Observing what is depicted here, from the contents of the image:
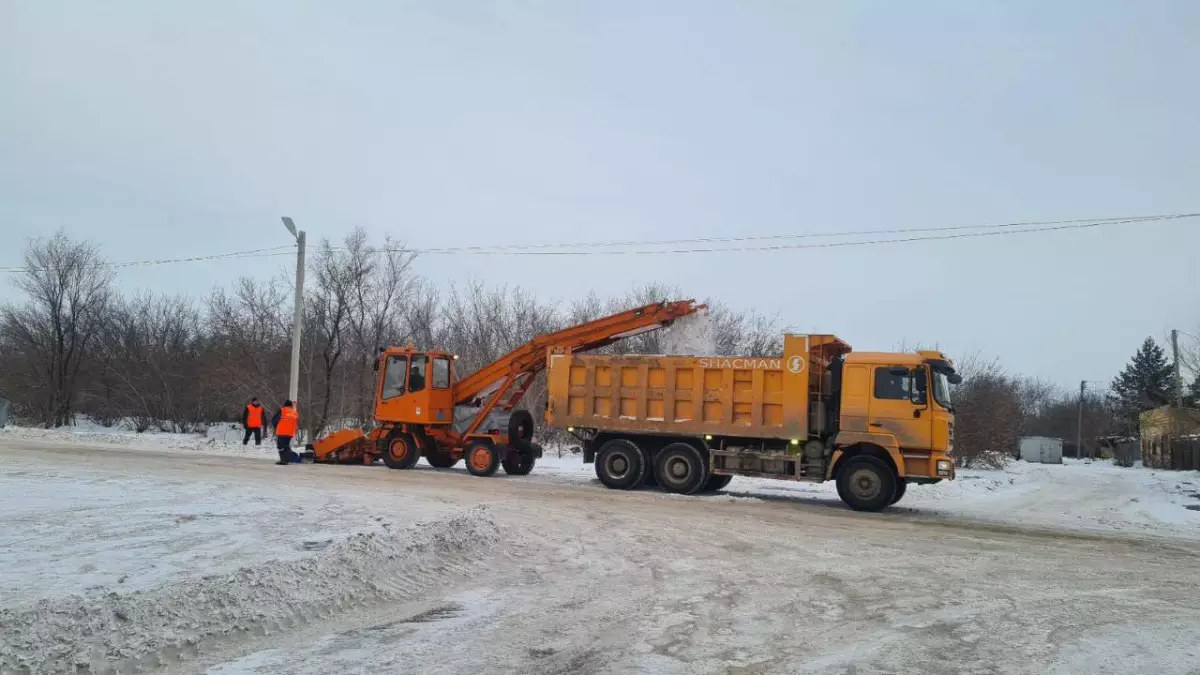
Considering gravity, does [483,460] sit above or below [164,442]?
above

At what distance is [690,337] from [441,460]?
25.1 ft

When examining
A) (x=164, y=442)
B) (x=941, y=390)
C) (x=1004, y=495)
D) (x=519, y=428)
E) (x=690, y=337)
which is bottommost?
(x=164, y=442)

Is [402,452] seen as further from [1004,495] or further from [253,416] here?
[1004,495]

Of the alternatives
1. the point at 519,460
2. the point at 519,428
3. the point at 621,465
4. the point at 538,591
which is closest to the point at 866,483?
the point at 621,465

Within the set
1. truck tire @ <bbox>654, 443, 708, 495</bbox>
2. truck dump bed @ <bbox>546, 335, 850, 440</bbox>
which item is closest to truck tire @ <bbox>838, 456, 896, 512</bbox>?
truck dump bed @ <bbox>546, 335, 850, 440</bbox>

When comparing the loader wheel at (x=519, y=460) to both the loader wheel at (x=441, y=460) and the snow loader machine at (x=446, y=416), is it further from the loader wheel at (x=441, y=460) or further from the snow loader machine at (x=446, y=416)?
the loader wheel at (x=441, y=460)

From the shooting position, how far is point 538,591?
7.45m

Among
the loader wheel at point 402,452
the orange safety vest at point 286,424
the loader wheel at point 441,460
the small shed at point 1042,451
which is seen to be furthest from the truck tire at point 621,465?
the small shed at point 1042,451

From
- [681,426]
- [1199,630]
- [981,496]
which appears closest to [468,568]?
[1199,630]

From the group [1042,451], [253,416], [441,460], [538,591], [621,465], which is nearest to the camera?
[538,591]

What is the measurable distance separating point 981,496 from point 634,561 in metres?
15.9

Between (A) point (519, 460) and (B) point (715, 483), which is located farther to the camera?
(A) point (519, 460)

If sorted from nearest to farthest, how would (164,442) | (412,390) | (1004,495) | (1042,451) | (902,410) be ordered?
1. (902,410)
2. (412,390)
3. (1004,495)
4. (164,442)
5. (1042,451)

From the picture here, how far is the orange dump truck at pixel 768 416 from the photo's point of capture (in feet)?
49.8
